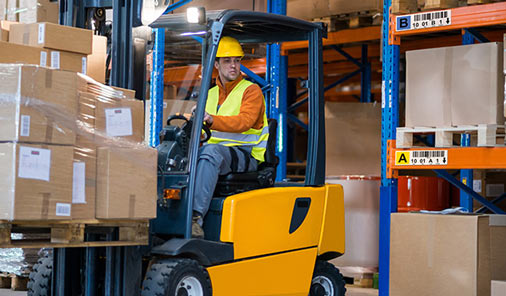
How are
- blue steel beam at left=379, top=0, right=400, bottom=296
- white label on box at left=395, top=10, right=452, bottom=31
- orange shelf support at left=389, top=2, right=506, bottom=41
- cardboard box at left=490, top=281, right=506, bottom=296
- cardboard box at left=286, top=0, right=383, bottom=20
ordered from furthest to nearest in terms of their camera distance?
cardboard box at left=286, top=0, right=383, bottom=20 < blue steel beam at left=379, top=0, right=400, bottom=296 < white label on box at left=395, top=10, right=452, bottom=31 < orange shelf support at left=389, top=2, right=506, bottom=41 < cardboard box at left=490, top=281, right=506, bottom=296

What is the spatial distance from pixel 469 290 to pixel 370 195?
278 cm

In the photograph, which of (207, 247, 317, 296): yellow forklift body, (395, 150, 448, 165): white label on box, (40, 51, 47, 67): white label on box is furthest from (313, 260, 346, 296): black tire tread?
(40, 51, 47, 67): white label on box

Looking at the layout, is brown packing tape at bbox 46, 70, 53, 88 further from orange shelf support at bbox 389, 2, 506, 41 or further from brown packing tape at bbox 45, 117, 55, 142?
orange shelf support at bbox 389, 2, 506, 41

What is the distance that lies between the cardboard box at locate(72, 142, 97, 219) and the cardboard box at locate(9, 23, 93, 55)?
59 cm

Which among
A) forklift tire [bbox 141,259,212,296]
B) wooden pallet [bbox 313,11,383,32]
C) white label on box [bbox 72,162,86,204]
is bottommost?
forklift tire [bbox 141,259,212,296]

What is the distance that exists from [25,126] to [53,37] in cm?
68

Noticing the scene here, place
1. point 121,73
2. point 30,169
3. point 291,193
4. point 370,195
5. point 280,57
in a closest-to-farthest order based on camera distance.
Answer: point 30,169 < point 121,73 < point 291,193 < point 370,195 < point 280,57

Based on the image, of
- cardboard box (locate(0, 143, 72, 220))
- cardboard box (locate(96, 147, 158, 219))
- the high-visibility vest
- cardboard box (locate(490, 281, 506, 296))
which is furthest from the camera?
cardboard box (locate(490, 281, 506, 296))

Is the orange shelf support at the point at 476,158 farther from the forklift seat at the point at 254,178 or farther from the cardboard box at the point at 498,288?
the forklift seat at the point at 254,178

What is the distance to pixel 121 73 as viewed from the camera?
5379 millimetres

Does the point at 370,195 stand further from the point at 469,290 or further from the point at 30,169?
the point at 30,169

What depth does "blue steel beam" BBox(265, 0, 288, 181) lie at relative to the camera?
9.05 m

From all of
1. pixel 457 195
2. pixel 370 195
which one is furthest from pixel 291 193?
pixel 457 195

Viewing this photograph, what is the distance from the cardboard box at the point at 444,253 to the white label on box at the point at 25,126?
3.36 meters
